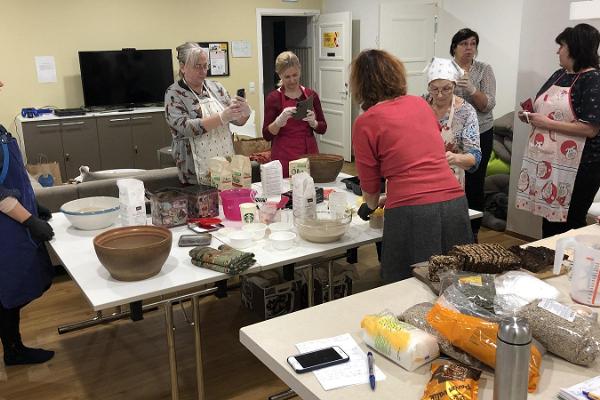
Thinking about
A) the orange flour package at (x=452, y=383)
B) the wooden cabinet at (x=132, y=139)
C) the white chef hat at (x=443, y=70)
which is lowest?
the wooden cabinet at (x=132, y=139)

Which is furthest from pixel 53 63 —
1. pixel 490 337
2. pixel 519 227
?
pixel 490 337

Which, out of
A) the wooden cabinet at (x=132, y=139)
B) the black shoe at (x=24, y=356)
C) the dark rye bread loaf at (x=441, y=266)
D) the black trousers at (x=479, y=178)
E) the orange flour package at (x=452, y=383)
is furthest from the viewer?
the wooden cabinet at (x=132, y=139)

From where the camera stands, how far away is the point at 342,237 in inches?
89.6

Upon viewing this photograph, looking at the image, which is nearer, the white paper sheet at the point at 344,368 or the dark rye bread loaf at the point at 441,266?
the white paper sheet at the point at 344,368

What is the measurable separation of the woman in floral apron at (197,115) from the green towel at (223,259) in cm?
92

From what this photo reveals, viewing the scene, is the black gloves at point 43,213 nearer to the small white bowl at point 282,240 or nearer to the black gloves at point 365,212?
the small white bowl at point 282,240

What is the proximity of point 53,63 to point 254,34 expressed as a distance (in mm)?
2515

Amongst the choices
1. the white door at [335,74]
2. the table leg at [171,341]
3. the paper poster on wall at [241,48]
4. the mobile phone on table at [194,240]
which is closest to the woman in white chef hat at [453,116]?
the mobile phone on table at [194,240]

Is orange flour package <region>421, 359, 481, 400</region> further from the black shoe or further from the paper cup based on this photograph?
the black shoe

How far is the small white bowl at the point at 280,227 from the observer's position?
90.8 inches

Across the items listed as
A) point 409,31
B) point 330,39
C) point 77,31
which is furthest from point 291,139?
point 330,39

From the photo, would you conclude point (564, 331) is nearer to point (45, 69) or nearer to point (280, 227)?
point (280, 227)

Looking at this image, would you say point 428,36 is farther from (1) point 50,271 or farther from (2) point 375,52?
(1) point 50,271

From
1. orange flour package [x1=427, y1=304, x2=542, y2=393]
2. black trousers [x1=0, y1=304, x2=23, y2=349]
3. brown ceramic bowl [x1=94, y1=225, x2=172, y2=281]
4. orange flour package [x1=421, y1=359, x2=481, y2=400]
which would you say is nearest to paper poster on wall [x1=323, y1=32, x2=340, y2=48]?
black trousers [x1=0, y1=304, x2=23, y2=349]
